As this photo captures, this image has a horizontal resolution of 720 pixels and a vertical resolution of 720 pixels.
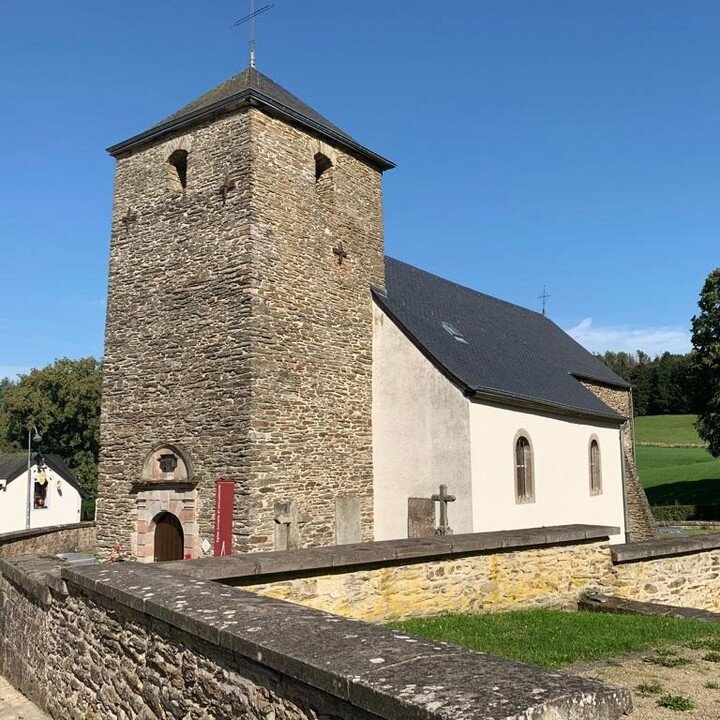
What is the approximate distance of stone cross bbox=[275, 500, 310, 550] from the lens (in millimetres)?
→ 12695

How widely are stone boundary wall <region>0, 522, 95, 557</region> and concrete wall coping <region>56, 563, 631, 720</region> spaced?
1503cm

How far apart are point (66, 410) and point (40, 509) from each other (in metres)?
7.55

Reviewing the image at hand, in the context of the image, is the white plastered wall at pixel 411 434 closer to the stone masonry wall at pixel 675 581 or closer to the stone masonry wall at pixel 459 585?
the stone masonry wall at pixel 675 581

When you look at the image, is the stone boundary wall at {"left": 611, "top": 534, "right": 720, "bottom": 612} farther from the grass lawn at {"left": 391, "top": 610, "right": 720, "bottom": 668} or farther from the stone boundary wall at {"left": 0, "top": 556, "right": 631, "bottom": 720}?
the stone boundary wall at {"left": 0, "top": 556, "right": 631, "bottom": 720}

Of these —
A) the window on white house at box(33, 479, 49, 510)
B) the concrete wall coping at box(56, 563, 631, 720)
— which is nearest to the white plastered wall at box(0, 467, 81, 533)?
the window on white house at box(33, 479, 49, 510)

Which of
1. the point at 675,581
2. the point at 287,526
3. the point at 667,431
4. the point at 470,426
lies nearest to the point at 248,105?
the point at 470,426

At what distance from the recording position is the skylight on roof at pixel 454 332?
1799 cm

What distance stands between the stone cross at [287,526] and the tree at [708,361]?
2545cm

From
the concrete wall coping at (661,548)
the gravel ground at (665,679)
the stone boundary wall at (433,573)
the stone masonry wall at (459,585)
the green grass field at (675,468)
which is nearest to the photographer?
the gravel ground at (665,679)

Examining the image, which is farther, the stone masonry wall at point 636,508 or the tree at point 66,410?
the tree at point 66,410

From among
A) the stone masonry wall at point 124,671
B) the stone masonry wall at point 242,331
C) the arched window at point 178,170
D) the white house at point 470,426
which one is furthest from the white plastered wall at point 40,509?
the stone masonry wall at point 124,671

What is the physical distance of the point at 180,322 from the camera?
14883 millimetres

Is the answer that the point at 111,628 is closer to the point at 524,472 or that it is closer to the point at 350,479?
the point at 350,479

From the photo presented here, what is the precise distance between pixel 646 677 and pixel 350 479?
9.90 m
